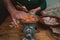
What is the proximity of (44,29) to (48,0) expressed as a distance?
0.83m

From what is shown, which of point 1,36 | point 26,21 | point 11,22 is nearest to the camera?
point 26,21

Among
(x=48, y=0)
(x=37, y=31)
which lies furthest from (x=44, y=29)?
(x=48, y=0)

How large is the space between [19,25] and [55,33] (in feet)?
0.77

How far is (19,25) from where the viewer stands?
1.08 metres

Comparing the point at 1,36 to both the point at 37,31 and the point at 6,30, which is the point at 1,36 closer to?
the point at 6,30

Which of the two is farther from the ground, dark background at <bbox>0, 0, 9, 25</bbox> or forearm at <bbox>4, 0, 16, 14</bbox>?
forearm at <bbox>4, 0, 16, 14</bbox>

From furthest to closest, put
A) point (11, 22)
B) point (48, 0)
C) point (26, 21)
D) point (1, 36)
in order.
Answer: point (48, 0) < point (11, 22) < point (1, 36) < point (26, 21)

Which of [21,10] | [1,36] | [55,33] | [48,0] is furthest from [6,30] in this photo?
[48,0]

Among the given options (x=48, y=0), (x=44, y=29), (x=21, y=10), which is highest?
(x=21, y=10)

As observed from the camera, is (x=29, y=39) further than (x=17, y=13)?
No

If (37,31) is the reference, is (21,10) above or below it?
above

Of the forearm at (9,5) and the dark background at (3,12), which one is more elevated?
the forearm at (9,5)

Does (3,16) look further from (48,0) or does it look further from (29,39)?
(48,0)

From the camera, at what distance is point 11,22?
1.15 m
